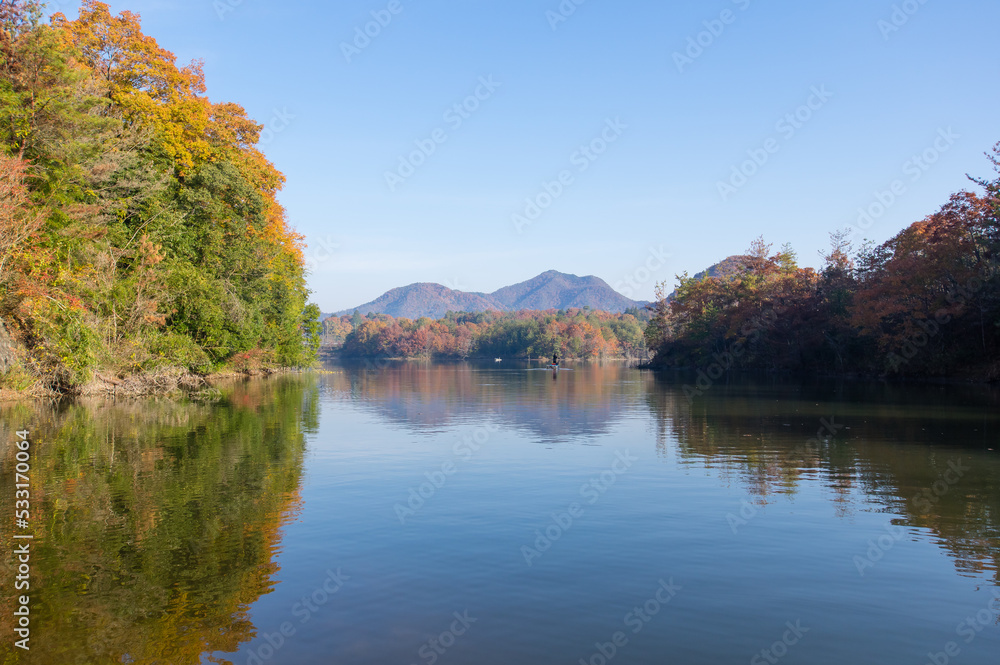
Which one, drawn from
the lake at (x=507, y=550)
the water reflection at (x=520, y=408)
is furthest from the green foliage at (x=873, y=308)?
the lake at (x=507, y=550)

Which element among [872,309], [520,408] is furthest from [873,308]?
[520,408]

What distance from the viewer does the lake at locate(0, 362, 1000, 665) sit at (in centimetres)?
684

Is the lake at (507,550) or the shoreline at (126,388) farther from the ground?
the shoreline at (126,388)

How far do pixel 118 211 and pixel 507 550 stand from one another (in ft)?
109

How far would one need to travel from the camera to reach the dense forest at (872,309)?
44.8m

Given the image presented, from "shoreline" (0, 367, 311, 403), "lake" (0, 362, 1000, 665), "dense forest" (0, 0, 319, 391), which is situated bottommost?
"lake" (0, 362, 1000, 665)

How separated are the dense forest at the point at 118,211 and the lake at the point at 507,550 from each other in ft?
26.9

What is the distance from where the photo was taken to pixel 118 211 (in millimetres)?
34562

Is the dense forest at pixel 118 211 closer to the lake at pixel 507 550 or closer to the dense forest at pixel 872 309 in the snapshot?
the lake at pixel 507 550

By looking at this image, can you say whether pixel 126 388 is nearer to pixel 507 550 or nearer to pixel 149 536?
pixel 149 536

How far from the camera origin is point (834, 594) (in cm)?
812

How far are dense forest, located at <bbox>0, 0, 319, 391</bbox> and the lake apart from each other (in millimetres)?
8213

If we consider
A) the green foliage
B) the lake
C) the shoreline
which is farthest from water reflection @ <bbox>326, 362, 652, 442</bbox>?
the green foliage

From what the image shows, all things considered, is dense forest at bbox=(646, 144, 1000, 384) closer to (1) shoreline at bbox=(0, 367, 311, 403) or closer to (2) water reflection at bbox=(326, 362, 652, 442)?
(2) water reflection at bbox=(326, 362, 652, 442)
